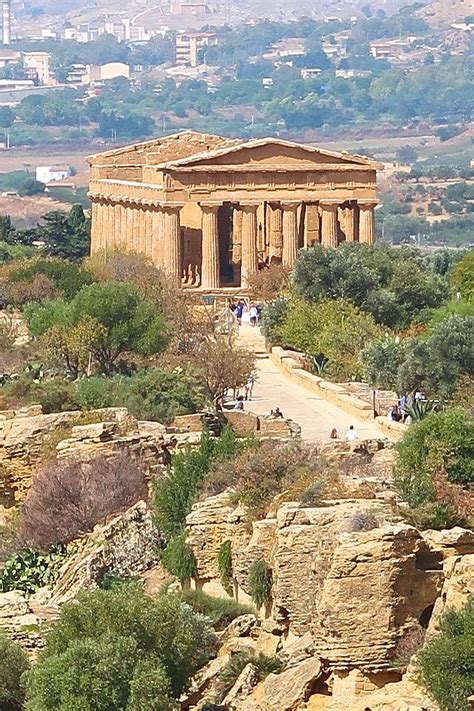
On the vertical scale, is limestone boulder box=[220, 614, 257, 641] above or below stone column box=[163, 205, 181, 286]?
above

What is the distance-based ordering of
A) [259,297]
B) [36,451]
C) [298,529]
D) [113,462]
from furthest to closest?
[259,297]
[36,451]
[113,462]
[298,529]

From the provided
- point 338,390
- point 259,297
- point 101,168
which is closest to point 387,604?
point 338,390

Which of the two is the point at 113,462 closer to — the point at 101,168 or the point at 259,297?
the point at 259,297

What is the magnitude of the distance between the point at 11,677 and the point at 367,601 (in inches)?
150

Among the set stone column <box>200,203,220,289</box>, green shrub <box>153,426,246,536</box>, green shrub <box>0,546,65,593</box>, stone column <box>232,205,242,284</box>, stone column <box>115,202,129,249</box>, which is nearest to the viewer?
green shrub <box>153,426,246,536</box>

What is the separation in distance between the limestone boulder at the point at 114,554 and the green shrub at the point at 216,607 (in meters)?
1.41

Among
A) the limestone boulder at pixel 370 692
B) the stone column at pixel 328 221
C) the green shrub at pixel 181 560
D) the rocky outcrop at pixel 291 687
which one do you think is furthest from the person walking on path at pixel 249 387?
the stone column at pixel 328 221

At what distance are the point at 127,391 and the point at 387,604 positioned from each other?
14645 mm

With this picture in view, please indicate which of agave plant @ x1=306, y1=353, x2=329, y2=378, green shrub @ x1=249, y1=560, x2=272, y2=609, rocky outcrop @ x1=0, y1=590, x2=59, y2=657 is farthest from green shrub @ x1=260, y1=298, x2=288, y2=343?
green shrub @ x1=249, y1=560, x2=272, y2=609

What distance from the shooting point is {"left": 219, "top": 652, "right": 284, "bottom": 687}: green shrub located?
719 inches

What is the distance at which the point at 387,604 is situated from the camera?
17031 mm

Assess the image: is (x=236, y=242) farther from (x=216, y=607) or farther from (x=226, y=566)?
(x=216, y=607)

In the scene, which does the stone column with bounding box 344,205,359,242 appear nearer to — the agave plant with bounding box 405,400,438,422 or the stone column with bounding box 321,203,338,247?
the stone column with bounding box 321,203,338,247

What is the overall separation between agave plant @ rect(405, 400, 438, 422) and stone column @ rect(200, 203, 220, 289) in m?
32.2
